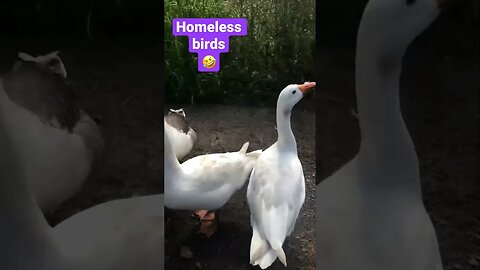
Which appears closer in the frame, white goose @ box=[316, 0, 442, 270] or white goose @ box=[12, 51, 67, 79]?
white goose @ box=[316, 0, 442, 270]

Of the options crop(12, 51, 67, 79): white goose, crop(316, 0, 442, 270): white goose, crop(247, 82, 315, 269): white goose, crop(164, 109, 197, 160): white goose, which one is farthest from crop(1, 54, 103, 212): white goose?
crop(316, 0, 442, 270): white goose

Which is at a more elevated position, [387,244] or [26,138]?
[26,138]

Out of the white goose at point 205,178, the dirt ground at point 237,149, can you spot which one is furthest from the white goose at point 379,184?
the white goose at point 205,178

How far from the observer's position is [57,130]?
3.47 metres

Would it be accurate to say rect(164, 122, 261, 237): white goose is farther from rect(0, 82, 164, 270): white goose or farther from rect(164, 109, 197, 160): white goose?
rect(0, 82, 164, 270): white goose

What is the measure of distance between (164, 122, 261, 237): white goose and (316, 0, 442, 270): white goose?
0.52m

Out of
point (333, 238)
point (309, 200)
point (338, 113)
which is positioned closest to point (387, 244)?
point (333, 238)

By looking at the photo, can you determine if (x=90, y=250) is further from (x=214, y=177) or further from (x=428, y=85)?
(x=428, y=85)

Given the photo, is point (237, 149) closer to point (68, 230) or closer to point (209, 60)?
point (209, 60)

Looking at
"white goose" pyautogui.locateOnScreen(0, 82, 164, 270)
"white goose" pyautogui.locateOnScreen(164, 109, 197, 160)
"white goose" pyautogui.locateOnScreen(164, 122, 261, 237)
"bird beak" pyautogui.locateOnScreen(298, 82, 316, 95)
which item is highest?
"bird beak" pyautogui.locateOnScreen(298, 82, 316, 95)

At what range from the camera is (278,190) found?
11.0 ft

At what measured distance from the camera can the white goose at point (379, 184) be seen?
332cm

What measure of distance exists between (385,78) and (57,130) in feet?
6.99

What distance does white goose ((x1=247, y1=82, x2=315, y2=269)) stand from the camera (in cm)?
334
